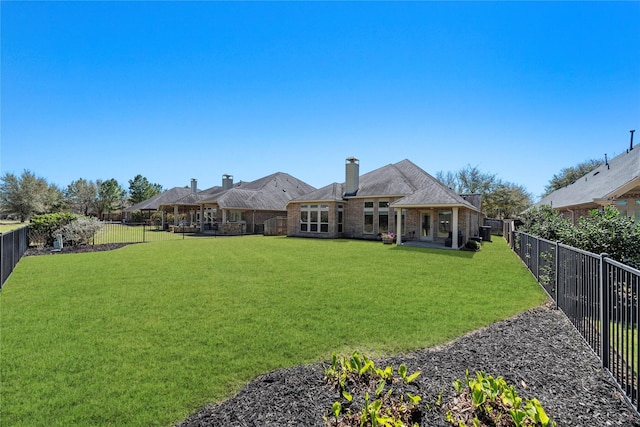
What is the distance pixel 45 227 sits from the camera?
1616 centimetres

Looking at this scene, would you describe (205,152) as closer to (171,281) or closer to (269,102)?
(269,102)

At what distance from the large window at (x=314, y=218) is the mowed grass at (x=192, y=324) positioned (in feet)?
42.8

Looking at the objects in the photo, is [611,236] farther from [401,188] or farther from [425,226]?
[401,188]

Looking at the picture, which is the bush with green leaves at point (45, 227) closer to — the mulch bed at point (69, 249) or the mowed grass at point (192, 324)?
the mulch bed at point (69, 249)

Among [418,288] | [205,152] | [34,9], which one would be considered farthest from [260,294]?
[205,152]

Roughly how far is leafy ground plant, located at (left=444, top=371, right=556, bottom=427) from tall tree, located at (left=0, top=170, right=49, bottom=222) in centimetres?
5924

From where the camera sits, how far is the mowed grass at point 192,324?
324 centimetres

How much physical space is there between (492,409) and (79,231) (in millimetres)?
20817

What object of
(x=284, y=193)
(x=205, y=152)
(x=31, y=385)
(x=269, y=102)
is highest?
(x=269, y=102)

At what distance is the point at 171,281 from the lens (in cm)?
869

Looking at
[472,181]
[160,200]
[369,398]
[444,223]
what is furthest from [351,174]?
[472,181]

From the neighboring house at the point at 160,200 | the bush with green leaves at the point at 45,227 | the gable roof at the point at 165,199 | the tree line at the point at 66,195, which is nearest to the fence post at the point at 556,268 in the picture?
the bush with green leaves at the point at 45,227

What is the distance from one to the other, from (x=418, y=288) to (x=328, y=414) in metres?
5.73

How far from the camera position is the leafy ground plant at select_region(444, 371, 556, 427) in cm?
237
